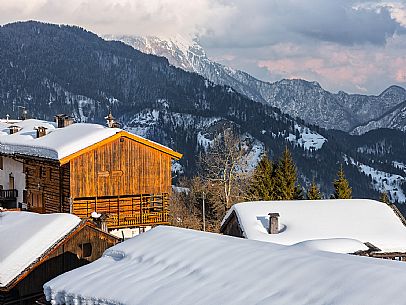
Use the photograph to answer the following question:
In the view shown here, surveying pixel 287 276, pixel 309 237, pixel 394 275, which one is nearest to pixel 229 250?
pixel 287 276

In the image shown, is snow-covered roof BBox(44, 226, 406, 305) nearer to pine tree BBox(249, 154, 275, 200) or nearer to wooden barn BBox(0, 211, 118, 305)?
wooden barn BBox(0, 211, 118, 305)

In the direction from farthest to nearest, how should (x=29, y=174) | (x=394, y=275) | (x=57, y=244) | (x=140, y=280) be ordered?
(x=29, y=174) → (x=57, y=244) → (x=140, y=280) → (x=394, y=275)

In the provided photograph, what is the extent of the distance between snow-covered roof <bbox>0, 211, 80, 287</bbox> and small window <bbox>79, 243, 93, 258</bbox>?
1.23 meters

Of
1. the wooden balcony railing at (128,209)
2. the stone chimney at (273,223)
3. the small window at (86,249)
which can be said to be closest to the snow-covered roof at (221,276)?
the small window at (86,249)

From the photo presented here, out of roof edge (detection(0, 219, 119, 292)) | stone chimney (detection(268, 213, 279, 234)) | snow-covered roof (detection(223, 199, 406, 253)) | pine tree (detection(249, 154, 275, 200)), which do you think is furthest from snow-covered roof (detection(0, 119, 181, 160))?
pine tree (detection(249, 154, 275, 200))

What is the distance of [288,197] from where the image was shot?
47875 millimetres

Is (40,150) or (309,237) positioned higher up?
(40,150)

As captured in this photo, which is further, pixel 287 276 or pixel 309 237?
pixel 309 237

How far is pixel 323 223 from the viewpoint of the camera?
26.5m

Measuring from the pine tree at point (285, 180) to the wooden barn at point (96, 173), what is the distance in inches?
580

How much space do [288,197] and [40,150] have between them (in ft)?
70.1

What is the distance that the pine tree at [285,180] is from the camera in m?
48.1

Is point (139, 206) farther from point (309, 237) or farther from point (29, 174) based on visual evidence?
point (309, 237)

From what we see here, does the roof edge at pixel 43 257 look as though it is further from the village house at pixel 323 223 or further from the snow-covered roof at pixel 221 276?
the snow-covered roof at pixel 221 276
